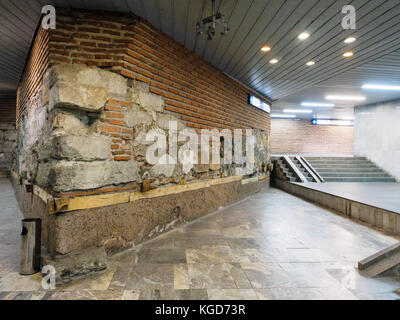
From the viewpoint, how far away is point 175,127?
359 centimetres

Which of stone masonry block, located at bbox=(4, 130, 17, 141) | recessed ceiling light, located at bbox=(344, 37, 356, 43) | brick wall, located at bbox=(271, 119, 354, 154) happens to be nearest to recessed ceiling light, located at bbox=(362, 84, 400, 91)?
recessed ceiling light, located at bbox=(344, 37, 356, 43)

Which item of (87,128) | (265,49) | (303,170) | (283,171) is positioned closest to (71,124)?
(87,128)

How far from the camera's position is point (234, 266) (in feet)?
7.79

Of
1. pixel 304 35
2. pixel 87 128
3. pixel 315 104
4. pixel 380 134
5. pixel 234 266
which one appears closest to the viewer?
pixel 234 266

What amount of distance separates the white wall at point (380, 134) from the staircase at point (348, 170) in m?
0.29

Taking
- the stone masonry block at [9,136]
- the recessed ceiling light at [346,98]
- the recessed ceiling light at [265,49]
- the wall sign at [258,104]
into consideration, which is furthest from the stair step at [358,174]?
the stone masonry block at [9,136]

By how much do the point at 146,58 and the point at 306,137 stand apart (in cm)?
1210

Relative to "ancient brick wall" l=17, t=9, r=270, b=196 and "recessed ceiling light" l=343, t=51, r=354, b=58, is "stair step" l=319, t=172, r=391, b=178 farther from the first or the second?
"ancient brick wall" l=17, t=9, r=270, b=196

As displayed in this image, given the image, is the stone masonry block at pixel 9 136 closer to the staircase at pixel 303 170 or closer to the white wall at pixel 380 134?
the staircase at pixel 303 170

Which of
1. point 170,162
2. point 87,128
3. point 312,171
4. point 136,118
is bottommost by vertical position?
point 312,171

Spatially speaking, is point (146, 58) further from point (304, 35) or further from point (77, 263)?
point (77, 263)

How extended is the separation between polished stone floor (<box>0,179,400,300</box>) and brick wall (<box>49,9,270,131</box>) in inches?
80.1

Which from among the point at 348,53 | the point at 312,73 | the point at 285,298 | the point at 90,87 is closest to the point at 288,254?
the point at 285,298

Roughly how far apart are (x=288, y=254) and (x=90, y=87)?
119 inches
